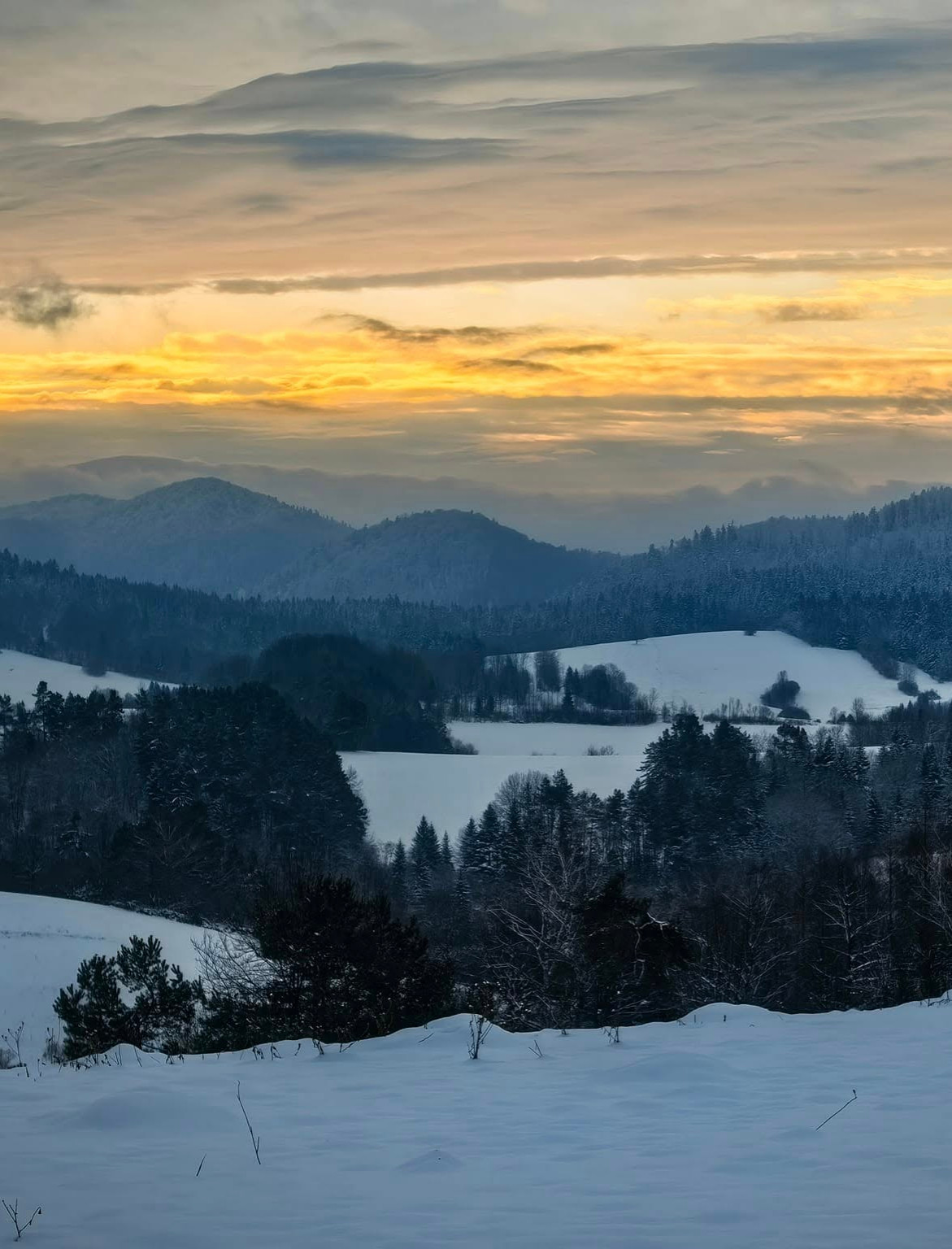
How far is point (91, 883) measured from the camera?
69312mm

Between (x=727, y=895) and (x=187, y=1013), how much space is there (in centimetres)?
2652

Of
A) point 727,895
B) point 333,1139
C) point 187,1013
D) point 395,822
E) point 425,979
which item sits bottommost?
point 395,822

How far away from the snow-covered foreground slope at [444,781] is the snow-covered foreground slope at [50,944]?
1686 inches

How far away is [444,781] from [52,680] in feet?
307

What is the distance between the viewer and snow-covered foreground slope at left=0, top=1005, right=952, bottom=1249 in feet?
24.1

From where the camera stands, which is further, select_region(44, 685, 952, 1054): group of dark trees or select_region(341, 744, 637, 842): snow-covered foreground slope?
select_region(341, 744, 637, 842): snow-covered foreground slope

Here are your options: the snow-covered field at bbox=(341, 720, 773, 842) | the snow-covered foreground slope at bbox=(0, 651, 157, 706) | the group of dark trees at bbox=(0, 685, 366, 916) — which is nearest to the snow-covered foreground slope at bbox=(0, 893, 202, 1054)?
Answer: the group of dark trees at bbox=(0, 685, 366, 916)

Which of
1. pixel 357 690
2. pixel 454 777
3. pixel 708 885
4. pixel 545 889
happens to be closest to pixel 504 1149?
pixel 545 889

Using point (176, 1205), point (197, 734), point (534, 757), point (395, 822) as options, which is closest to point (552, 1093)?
point (176, 1205)

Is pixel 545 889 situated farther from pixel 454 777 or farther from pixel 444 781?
pixel 454 777

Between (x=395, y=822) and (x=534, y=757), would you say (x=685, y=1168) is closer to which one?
(x=395, y=822)

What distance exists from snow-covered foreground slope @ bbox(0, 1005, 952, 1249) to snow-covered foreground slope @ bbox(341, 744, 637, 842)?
293ft

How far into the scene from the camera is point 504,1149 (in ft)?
30.3

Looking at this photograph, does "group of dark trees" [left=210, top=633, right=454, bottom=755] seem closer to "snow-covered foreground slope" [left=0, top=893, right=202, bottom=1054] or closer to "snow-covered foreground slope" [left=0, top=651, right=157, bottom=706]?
"snow-covered foreground slope" [left=0, top=651, right=157, bottom=706]
